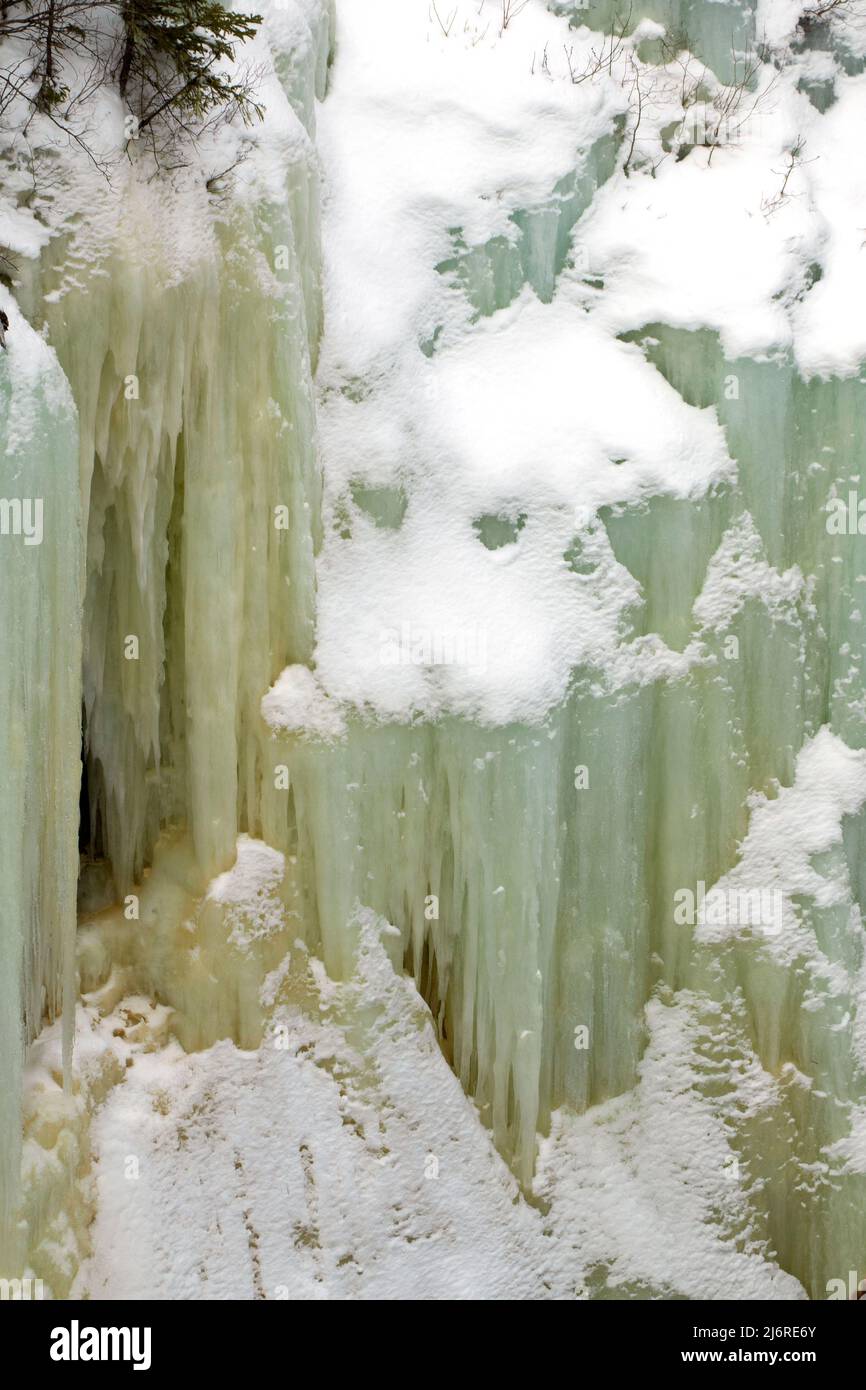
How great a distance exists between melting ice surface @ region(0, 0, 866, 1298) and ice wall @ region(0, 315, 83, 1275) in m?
0.63

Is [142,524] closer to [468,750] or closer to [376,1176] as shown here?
[468,750]

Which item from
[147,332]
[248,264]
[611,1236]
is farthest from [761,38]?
[611,1236]

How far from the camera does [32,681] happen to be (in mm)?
6129

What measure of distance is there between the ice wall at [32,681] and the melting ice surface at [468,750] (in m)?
0.63

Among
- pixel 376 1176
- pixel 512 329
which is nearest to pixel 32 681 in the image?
pixel 376 1176

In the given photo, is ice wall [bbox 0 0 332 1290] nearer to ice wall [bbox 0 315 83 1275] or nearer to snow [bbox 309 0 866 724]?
ice wall [bbox 0 315 83 1275]

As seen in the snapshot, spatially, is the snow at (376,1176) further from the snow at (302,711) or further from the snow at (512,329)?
the snow at (512,329)

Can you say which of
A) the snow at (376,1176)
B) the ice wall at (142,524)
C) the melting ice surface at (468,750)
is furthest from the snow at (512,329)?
the snow at (376,1176)

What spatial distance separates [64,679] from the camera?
6.27m

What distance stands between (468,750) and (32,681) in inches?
86.6

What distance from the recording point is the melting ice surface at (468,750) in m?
7.23

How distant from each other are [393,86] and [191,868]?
4.39 m

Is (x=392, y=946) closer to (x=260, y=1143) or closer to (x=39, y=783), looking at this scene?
(x=260, y=1143)

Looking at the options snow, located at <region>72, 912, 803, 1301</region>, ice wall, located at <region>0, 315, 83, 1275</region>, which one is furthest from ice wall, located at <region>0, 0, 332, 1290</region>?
snow, located at <region>72, 912, 803, 1301</region>
